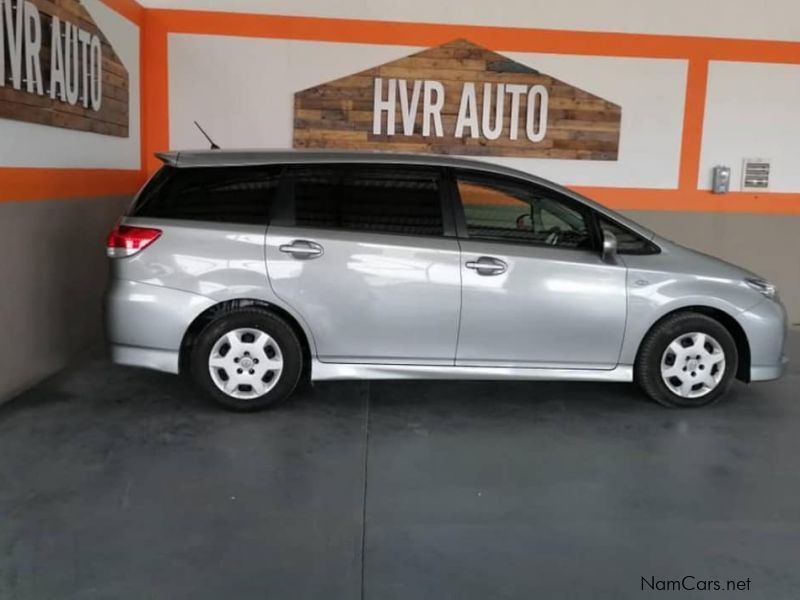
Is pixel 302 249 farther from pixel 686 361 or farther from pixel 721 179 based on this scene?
pixel 721 179

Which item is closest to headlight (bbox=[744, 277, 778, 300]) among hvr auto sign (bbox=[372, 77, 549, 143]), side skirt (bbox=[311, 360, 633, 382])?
side skirt (bbox=[311, 360, 633, 382])

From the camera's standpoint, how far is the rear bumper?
5.02 metres

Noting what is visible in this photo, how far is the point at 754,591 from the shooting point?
9.61 feet

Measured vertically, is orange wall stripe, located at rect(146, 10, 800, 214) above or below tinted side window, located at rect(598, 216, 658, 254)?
above

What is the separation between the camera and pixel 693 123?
297 inches

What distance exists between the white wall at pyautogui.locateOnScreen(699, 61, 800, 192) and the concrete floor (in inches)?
123

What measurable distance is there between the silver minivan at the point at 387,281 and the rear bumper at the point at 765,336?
3cm

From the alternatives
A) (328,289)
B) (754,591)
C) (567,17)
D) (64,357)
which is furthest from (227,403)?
(567,17)

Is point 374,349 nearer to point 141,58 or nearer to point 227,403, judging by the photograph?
point 227,403

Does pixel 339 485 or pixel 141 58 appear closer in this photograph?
pixel 339 485

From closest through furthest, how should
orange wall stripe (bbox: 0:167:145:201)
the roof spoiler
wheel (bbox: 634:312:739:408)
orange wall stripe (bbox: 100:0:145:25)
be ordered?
the roof spoiler → orange wall stripe (bbox: 0:167:145:201) → wheel (bbox: 634:312:739:408) → orange wall stripe (bbox: 100:0:145:25)

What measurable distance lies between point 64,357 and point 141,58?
9.62 feet

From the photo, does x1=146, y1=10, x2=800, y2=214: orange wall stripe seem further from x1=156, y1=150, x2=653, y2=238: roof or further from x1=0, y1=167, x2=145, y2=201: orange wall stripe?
x1=156, y1=150, x2=653, y2=238: roof

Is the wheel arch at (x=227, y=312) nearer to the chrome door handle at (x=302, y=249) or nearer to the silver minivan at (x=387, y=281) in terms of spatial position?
the silver minivan at (x=387, y=281)
